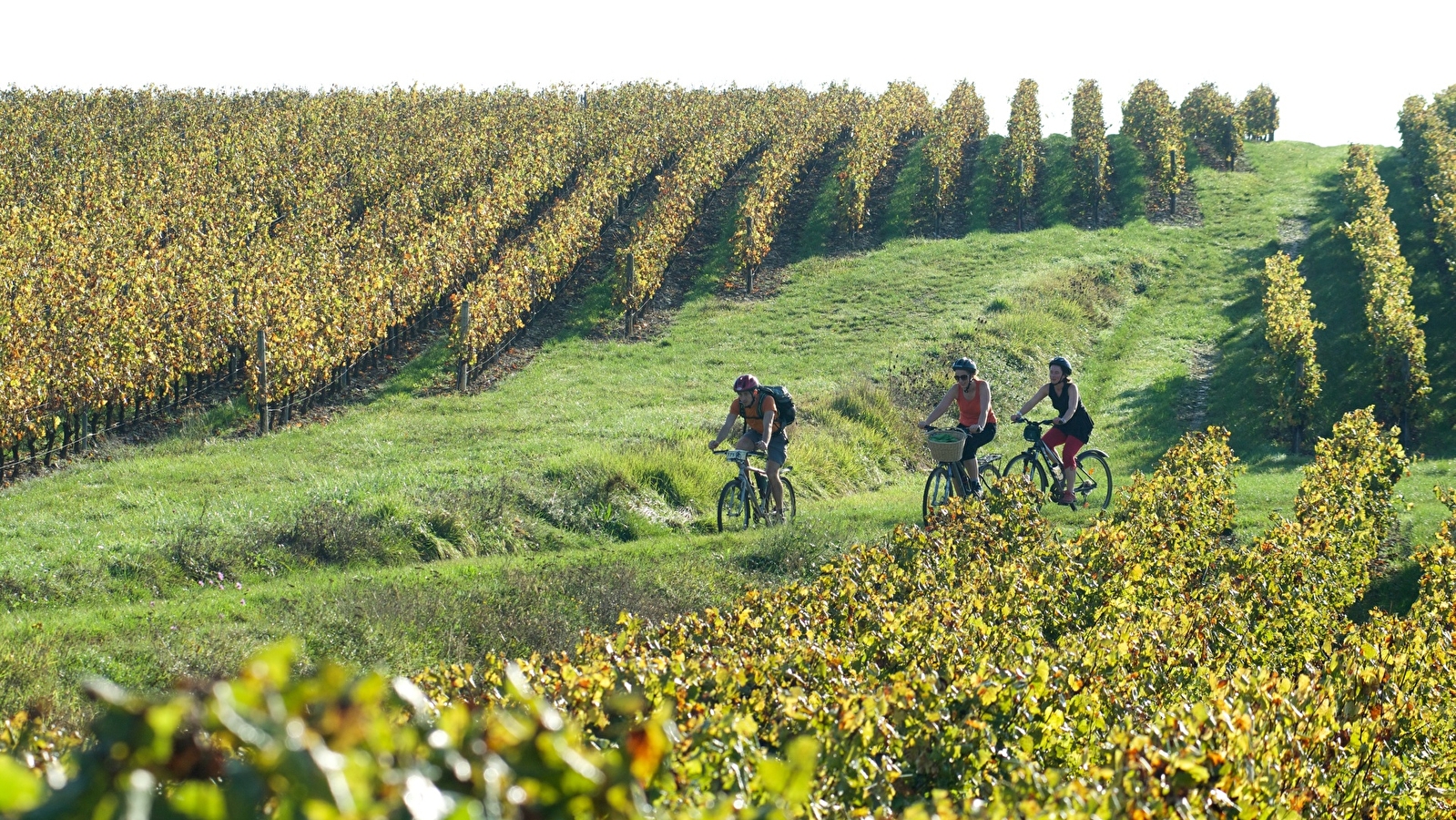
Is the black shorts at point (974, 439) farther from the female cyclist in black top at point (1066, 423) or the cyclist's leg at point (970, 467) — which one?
the female cyclist in black top at point (1066, 423)

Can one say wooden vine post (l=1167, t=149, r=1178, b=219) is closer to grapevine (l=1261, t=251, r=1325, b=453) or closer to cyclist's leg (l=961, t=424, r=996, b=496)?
grapevine (l=1261, t=251, r=1325, b=453)

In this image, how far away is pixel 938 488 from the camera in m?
13.7

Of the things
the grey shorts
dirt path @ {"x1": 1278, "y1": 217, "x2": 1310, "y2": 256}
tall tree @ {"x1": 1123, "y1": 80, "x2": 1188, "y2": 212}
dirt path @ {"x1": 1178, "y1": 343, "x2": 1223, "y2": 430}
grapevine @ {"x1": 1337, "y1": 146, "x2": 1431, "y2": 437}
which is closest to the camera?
the grey shorts

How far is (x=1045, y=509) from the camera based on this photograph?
1427cm

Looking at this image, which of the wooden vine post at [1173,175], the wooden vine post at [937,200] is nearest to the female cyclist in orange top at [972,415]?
the wooden vine post at [937,200]

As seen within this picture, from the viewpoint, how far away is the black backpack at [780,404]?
1327 cm

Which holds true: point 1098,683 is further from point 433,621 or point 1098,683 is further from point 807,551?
point 807,551

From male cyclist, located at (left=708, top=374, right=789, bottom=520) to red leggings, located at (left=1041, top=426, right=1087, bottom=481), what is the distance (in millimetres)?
3371

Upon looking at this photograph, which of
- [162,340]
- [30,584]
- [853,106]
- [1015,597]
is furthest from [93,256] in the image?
[853,106]

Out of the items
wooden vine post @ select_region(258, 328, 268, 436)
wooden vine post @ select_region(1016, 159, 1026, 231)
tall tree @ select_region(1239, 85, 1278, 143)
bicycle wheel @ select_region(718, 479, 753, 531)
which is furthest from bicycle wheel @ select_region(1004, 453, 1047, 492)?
tall tree @ select_region(1239, 85, 1278, 143)

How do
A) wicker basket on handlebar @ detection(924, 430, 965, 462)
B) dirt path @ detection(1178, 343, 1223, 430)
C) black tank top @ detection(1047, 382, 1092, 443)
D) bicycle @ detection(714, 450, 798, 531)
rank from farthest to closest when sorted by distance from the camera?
1. dirt path @ detection(1178, 343, 1223, 430)
2. black tank top @ detection(1047, 382, 1092, 443)
3. bicycle @ detection(714, 450, 798, 531)
4. wicker basket on handlebar @ detection(924, 430, 965, 462)

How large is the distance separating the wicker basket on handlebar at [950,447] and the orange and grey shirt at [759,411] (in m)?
1.76

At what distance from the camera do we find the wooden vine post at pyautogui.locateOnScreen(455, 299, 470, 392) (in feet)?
83.0

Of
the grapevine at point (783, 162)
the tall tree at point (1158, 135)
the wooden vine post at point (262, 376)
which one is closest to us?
the wooden vine post at point (262, 376)
